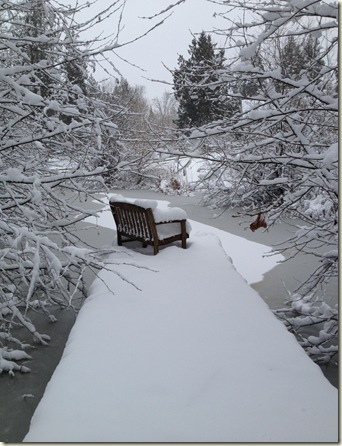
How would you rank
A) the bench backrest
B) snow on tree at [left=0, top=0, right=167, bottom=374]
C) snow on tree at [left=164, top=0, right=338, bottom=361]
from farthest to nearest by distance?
the bench backrest
snow on tree at [left=0, top=0, right=167, bottom=374]
snow on tree at [left=164, top=0, right=338, bottom=361]

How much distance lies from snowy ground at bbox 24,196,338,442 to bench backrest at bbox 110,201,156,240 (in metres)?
1.75

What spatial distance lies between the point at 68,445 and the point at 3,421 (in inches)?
61.8

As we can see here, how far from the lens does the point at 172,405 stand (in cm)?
201

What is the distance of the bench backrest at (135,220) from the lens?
545 cm

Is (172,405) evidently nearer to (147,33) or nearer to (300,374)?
(300,374)

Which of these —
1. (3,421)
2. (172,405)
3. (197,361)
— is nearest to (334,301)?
(197,361)

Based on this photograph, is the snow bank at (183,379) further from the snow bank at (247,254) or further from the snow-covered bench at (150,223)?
the snow bank at (247,254)

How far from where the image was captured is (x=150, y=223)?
5445 mm

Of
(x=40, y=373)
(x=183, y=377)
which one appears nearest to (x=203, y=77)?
(x=183, y=377)

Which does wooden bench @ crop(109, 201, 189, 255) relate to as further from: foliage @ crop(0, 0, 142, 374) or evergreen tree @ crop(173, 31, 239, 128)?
evergreen tree @ crop(173, 31, 239, 128)

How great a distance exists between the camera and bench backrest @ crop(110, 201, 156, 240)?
5.45 metres

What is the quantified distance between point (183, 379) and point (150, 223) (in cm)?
334

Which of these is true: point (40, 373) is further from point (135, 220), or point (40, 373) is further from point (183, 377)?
point (135, 220)

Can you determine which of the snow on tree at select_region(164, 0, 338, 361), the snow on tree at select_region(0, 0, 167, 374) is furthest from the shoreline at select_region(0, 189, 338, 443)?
the snow on tree at select_region(164, 0, 338, 361)
